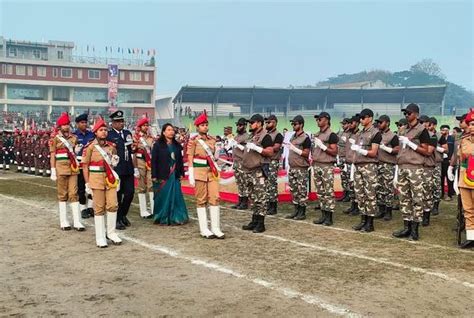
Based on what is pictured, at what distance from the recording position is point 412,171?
26.3ft

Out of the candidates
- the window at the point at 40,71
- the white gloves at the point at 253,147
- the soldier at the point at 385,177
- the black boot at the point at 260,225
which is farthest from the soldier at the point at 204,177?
the window at the point at 40,71

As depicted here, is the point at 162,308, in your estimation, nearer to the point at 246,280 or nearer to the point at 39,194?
the point at 246,280

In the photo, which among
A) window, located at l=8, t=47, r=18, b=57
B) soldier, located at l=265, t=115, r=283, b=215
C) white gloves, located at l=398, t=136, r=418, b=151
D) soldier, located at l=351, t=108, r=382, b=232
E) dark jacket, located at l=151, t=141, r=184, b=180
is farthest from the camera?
window, located at l=8, t=47, r=18, b=57

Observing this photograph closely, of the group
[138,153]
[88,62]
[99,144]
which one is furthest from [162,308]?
[88,62]

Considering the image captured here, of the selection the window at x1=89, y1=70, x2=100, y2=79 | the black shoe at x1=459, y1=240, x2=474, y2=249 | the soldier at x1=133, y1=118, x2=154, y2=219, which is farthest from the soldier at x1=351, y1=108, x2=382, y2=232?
the window at x1=89, y1=70, x2=100, y2=79

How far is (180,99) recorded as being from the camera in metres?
60.5

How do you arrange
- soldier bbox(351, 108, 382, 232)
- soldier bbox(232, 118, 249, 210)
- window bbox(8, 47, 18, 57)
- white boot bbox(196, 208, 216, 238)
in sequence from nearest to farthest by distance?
white boot bbox(196, 208, 216, 238) < soldier bbox(351, 108, 382, 232) < soldier bbox(232, 118, 249, 210) < window bbox(8, 47, 18, 57)

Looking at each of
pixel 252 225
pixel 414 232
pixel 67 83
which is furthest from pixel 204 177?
pixel 67 83

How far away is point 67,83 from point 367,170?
70.4m

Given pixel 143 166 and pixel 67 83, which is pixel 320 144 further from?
pixel 67 83

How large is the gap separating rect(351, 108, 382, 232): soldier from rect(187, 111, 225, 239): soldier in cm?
244

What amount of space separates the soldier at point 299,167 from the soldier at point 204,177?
222cm

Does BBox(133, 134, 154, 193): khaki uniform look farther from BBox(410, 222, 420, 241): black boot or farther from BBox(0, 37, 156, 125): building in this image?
BBox(0, 37, 156, 125): building

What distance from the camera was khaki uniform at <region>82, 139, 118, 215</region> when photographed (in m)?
7.72
